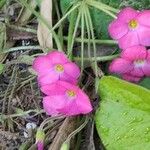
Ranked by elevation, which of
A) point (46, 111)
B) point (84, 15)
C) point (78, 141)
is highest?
point (84, 15)

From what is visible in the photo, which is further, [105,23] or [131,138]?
[105,23]

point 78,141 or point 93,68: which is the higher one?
point 93,68

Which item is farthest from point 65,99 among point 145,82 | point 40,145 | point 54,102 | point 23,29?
point 23,29

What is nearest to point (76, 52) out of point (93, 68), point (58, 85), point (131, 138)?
point (93, 68)

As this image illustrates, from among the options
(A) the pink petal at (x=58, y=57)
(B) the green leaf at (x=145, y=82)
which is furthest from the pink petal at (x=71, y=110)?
(B) the green leaf at (x=145, y=82)

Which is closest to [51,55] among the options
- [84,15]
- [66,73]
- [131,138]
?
[66,73]

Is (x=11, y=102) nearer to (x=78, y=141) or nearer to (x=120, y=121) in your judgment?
(x=78, y=141)

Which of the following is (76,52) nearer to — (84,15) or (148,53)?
(84,15)
